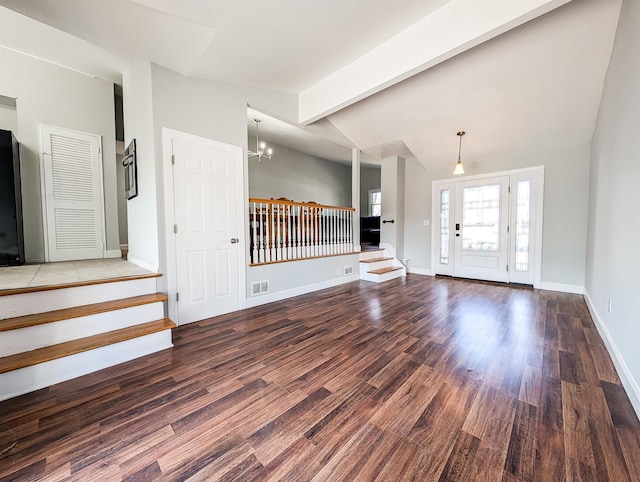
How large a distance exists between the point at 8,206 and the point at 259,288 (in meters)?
3.27

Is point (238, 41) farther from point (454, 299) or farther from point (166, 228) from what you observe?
point (454, 299)

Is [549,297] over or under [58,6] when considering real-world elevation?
under

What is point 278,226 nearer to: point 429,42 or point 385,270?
point 385,270

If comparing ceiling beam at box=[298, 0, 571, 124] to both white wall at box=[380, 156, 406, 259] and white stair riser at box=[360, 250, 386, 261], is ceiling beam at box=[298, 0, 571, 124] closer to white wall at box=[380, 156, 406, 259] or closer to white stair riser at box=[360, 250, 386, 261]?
white wall at box=[380, 156, 406, 259]

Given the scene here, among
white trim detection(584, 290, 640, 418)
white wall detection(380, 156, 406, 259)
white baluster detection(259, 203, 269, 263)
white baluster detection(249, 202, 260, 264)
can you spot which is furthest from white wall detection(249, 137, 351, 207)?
white trim detection(584, 290, 640, 418)

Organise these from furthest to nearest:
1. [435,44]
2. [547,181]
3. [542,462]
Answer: [547,181] → [435,44] → [542,462]

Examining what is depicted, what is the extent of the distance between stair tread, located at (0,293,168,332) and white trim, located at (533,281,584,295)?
5964 mm

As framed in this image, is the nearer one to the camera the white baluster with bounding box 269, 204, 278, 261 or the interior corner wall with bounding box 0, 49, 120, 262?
the interior corner wall with bounding box 0, 49, 120, 262

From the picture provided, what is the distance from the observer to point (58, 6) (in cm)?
207

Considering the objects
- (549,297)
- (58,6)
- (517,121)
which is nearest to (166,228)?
(58,6)

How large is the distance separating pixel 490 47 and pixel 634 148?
1.97 metres

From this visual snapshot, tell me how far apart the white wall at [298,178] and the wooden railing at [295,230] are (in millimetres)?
2570

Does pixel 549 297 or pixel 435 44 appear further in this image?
pixel 549 297

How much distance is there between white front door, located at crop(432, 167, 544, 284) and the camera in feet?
15.4
